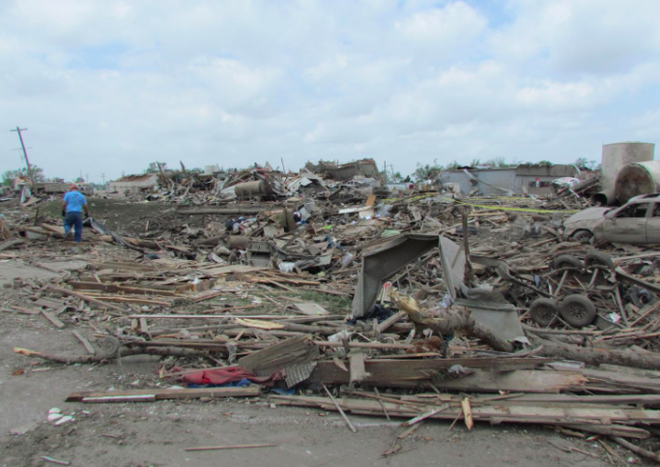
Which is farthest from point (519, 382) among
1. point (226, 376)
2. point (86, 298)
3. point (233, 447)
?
point (86, 298)

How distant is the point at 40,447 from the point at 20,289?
537cm

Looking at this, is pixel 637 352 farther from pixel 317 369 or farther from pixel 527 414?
pixel 317 369

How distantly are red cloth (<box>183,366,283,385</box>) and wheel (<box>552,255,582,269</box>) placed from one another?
653cm

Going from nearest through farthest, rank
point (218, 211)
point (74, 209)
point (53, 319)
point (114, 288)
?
point (53, 319) → point (114, 288) → point (74, 209) → point (218, 211)

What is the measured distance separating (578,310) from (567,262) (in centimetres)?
139

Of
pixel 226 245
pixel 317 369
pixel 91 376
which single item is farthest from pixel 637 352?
pixel 226 245

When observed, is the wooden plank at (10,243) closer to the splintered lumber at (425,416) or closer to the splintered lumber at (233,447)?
the splintered lumber at (233,447)

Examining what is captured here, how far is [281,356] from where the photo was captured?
438 cm

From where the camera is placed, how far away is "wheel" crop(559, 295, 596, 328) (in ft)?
23.2

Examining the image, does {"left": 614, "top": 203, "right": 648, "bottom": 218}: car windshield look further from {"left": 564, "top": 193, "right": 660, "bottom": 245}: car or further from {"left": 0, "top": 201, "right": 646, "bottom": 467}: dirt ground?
{"left": 0, "top": 201, "right": 646, "bottom": 467}: dirt ground

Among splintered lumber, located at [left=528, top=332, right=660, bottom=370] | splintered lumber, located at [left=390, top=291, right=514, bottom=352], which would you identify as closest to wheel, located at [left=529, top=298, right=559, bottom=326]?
→ splintered lumber, located at [left=528, top=332, right=660, bottom=370]

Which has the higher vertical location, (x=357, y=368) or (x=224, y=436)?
(x=357, y=368)

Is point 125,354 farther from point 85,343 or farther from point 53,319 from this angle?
point 53,319

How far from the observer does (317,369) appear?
4332 millimetres
